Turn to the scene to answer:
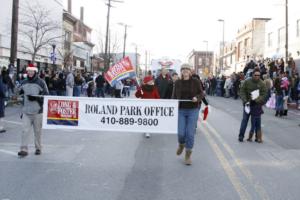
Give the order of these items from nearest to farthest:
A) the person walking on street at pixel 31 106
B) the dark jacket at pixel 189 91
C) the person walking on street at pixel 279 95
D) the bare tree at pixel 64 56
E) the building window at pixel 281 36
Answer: the dark jacket at pixel 189 91, the person walking on street at pixel 31 106, the person walking on street at pixel 279 95, the building window at pixel 281 36, the bare tree at pixel 64 56

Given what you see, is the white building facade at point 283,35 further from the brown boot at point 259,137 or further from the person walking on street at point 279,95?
the brown boot at point 259,137

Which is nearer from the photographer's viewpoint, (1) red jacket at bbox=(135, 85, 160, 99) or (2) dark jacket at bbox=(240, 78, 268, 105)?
(2) dark jacket at bbox=(240, 78, 268, 105)

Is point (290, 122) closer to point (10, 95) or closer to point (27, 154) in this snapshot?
point (27, 154)

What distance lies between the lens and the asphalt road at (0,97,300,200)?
5.94 m

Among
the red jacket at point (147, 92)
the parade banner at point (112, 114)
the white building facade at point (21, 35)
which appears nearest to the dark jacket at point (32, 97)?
the parade banner at point (112, 114)

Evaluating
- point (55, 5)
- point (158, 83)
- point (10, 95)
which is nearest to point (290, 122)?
point (158, 83)

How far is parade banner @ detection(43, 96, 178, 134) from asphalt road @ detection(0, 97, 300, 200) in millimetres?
585

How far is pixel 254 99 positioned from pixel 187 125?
3.30 meters

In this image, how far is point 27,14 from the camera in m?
35.7

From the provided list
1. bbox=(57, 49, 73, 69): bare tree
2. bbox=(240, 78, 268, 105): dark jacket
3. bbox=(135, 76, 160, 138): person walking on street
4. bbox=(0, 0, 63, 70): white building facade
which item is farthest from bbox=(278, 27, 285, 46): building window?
bbox=(135, 76, 160, 138): person walking on street

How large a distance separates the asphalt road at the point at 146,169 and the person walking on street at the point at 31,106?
0.37 metres

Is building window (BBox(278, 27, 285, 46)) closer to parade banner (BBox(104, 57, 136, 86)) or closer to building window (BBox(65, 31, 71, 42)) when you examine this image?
building window (BBox(65, 31, 71, 42))

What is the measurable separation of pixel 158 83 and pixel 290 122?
18.4 ft

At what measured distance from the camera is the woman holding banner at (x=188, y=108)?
7719 millimetres
